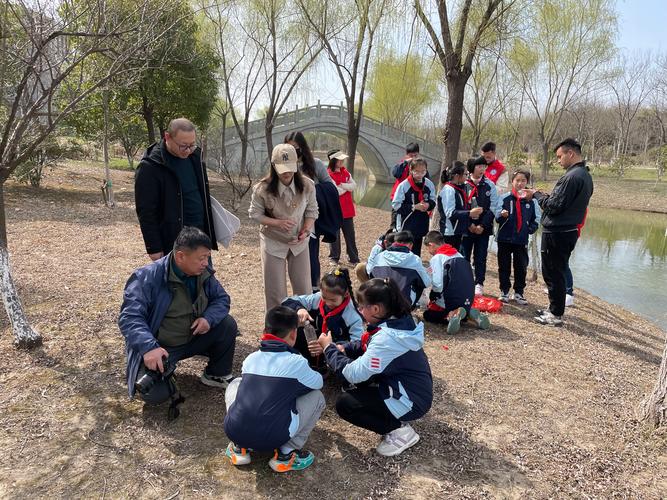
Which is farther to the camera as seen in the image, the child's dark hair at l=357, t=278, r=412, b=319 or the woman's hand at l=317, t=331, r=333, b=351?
the woman's hand at l=317, t=331, r=333, b=351

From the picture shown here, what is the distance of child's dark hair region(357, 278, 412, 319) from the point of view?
252 cm

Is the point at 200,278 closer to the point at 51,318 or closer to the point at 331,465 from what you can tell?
the point at 331,465

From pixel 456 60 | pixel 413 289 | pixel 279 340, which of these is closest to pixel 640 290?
pixel 456 60

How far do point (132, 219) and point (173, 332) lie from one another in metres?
6.63

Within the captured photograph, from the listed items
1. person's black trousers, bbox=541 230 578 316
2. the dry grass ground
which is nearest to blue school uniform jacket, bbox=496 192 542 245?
person's black trousers, bbox=541 230 578 316

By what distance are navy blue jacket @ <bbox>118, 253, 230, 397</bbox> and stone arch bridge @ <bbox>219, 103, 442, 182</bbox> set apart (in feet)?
51.3

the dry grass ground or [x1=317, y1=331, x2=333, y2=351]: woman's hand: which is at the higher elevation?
[x1=317, y1=331, x2=333, y2=351]: woman's hand

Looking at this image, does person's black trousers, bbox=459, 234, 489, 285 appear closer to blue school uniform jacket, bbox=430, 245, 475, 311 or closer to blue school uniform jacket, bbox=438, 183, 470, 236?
blue school uniform jacket, bbox=438, 183, 470, 236

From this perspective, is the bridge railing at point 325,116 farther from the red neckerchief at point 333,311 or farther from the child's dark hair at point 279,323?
the child's dark hair at point 279,323

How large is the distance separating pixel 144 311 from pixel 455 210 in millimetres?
3735

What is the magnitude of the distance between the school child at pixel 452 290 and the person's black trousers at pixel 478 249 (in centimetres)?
106

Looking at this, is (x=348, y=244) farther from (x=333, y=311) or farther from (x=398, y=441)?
(x=398, y=441)

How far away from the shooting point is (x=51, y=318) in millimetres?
3805

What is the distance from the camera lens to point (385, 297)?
2.52 m
